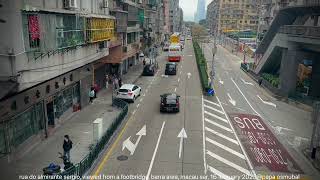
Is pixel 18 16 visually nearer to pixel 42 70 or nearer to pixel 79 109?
pixel 42 70

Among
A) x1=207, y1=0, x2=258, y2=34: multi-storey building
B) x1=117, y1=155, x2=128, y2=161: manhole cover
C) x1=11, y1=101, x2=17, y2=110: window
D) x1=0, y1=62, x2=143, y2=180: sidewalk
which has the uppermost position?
x1=207, y1=0, x2=258, y2=34: multi-storey building

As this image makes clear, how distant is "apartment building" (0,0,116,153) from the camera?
1664 cm

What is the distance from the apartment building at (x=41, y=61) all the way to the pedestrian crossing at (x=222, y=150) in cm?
1143

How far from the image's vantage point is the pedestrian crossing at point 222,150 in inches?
750

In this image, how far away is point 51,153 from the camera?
20469 mm

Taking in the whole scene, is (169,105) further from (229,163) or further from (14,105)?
(14,105)

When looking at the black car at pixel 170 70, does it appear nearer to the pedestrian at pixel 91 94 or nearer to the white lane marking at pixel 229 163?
the pedestrian at pixel 91 94

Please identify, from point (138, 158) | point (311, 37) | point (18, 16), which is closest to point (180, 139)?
point (138, 158)

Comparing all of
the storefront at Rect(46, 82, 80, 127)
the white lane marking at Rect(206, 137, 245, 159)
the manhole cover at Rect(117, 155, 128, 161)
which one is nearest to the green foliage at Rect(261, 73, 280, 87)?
the white lane marking at Rect(206, 137, 245, 159)

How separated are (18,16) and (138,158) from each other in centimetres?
1052

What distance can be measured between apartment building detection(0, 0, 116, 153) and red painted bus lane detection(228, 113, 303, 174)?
1421 centimetres

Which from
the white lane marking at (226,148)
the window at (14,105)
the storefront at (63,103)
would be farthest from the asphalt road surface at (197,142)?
the window at (14,105)

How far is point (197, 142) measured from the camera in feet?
76.7

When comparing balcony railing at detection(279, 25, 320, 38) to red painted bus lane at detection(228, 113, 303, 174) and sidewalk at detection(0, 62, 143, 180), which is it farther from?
sidewalk at detection(0, 62, 143, 180)
